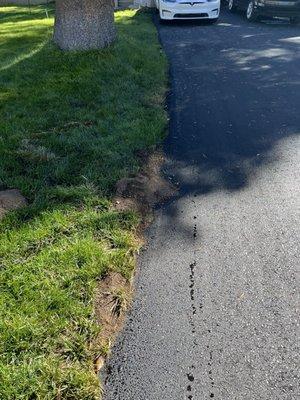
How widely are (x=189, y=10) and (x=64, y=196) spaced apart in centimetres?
970

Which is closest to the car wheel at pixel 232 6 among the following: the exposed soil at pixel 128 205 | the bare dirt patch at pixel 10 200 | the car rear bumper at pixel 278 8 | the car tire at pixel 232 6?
the car tire at pixel 232 6

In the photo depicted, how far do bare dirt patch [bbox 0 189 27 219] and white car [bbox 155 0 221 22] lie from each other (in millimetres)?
9634

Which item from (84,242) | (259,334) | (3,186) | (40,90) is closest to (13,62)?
(40,90)

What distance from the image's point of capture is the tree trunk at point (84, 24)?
708 cm

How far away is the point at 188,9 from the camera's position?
37.4ft

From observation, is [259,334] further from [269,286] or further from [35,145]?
[35,145]

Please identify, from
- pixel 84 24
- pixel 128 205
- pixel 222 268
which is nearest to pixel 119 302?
pixel 222 268

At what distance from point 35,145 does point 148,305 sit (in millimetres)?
2489

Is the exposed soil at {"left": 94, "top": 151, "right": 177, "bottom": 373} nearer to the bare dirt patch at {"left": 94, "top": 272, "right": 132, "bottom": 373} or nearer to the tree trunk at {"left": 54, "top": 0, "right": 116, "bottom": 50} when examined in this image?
the bare dirt patch at {"left": 94, "top": 272, "right": 132, "bottom": 373}

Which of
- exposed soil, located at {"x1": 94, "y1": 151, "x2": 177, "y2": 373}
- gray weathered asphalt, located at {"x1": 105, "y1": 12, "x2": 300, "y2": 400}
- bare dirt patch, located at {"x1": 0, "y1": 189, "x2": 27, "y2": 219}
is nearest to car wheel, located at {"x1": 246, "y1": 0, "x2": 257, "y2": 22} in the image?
gray weathered asphalt, located at {"x1": 105, "y1": 12, "x2": 300, "y2": 400}

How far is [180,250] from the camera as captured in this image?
3043 millimetres

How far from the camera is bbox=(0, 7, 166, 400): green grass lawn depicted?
2223mm

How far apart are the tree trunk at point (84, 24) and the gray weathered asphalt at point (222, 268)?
105 inches

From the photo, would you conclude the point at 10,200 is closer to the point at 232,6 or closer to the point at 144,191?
the point at 144,191
